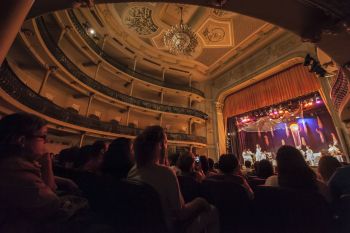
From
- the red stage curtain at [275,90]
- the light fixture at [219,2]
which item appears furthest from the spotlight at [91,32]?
the light fixture at [219,2]

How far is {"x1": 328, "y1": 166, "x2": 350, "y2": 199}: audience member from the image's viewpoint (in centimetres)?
181

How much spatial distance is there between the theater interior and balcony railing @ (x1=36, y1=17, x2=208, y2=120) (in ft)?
0.23

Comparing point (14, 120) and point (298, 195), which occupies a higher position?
point (14, 120)

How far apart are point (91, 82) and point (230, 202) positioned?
38.5 feet

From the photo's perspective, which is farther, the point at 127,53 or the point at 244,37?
the point at 127,53

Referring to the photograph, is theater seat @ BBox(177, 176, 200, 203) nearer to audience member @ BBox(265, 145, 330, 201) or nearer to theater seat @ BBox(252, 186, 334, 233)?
theater seat @ BBox(252, 186, 334, 233)

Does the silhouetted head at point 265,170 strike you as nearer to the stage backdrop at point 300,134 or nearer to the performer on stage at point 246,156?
the stage backdrop at point 300,134

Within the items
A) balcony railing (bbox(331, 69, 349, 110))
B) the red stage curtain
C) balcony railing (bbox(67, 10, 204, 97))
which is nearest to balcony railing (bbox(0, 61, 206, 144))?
balcony railing (bbox(67, 10, 204, 97))

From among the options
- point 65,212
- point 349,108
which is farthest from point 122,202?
point 349,108

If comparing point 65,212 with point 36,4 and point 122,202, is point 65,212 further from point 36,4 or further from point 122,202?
point 36,4

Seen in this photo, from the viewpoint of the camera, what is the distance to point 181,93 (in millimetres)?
16484

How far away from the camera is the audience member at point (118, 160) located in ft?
6.68

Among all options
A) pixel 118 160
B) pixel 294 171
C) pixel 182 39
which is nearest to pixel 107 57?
pixel 182 39

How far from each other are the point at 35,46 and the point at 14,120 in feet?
33.6
